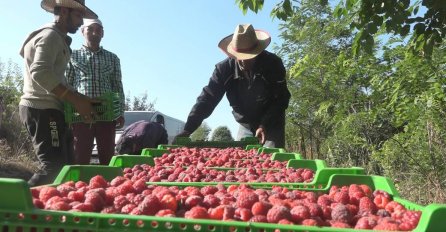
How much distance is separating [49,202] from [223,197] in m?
0.58

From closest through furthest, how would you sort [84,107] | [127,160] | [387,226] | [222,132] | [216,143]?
[387,226]
[127,160]
[84,107]
[216,143]
[222,132]

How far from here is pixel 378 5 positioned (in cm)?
364

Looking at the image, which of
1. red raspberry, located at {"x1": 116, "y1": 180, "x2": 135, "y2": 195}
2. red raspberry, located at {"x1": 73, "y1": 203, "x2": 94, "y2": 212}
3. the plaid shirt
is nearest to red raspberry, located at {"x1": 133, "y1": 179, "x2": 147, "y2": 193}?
red raspberry, located at {"x1": 116, "y1": 180, "x2": 135, "y2": 195}

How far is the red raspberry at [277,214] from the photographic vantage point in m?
A: 1.36

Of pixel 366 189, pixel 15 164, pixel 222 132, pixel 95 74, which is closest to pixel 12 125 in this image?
pixel 15 164

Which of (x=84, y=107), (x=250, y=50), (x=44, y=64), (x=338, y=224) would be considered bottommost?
(x=338, y=224)

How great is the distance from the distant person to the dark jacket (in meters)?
2.16

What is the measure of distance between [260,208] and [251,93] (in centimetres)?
339

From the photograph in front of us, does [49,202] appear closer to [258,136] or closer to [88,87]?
[258,136]

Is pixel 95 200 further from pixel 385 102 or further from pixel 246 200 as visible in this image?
pixel 385 102

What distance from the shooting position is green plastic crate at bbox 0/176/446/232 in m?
1.09

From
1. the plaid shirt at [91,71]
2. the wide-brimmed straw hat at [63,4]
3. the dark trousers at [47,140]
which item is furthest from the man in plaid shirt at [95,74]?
the dark trousers at [47,140]

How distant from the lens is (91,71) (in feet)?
16.3

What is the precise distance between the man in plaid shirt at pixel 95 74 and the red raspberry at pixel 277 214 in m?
3.53
